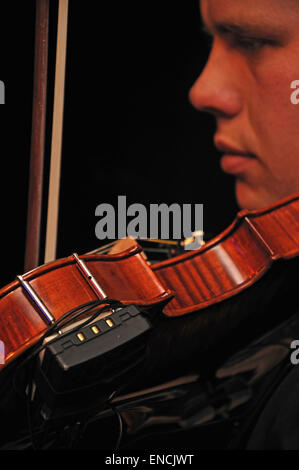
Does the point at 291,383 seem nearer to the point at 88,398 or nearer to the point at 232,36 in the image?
the point at 88,398

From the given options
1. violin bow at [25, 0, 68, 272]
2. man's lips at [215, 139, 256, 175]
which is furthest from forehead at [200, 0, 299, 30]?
violin bow at [25, 0, 68, 272]

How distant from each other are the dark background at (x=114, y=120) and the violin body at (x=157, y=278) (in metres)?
0.34

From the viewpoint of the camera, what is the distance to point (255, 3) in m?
1.34

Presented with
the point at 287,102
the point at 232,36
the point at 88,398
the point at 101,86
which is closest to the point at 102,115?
the point at 101,86

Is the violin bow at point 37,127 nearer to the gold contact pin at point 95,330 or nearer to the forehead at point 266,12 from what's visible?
the gold contact pin at point 95,330

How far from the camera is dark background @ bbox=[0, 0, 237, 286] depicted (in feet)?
4.16

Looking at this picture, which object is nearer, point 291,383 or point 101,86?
A: point 291,383

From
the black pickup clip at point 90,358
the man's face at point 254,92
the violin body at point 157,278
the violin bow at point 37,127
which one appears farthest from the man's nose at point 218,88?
the black pickup clip at point 90,358

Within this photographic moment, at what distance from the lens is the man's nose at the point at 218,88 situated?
144 centimetres

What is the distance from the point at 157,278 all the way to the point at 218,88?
0.72 meters

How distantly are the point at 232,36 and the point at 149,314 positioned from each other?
0.90 meters

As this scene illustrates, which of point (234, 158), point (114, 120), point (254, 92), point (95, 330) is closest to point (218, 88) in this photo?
point (254, 92)

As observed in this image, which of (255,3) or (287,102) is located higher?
(255,3)

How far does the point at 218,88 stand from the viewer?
1.46 metres
